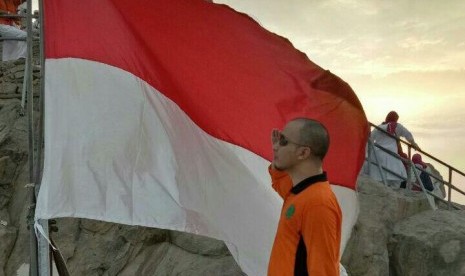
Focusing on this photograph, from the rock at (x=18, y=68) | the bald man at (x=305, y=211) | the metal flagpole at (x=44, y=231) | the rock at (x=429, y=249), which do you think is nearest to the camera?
the bald man at (x=305, y=211)

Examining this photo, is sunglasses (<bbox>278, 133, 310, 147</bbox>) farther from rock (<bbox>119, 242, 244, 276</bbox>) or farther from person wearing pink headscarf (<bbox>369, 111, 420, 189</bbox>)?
person wearing pink headscarf (<bbox>369, 111, 420, 189</bbox>)

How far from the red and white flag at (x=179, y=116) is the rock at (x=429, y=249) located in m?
3.50

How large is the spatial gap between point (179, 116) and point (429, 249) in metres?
5.01

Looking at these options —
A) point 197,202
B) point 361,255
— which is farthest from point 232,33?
point 361,255

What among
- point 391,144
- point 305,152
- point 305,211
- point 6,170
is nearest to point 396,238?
point 391,144

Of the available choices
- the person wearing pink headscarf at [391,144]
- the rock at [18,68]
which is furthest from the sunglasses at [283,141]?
the rock at [18,68]

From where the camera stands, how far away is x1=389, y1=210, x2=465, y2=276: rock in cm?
763

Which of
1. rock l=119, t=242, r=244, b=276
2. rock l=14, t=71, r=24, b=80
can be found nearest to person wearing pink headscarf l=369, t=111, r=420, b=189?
rock l=119, t=242, r=244, b=276

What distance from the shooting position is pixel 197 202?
407 centimetres

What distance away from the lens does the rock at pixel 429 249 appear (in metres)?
7.63

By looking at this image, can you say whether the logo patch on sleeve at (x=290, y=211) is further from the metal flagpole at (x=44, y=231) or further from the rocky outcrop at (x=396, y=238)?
the rocky outcrop at (x=396, y=238)

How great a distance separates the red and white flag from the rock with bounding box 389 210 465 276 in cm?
350

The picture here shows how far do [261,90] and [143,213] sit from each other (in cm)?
151

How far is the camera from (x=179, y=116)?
4.22 m
